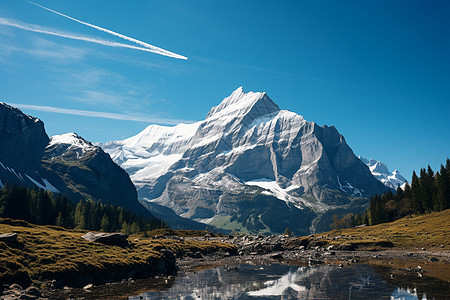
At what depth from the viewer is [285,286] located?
50188 mm

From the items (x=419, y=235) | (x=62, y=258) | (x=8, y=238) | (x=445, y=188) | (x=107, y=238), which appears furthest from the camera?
(x=445, y=188)

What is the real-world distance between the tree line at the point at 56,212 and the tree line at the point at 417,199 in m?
118

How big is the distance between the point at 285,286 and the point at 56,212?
131m

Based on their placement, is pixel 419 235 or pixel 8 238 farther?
pixel 419 235

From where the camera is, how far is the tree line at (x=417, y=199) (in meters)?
137

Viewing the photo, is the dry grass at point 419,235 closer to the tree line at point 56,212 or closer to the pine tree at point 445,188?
the pine tree at point 445,188

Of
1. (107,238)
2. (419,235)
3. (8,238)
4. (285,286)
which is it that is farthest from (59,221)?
(419,235)

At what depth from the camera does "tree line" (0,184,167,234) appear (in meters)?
135

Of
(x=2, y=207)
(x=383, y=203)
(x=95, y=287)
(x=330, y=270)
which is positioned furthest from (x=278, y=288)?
(x=383, y=203)

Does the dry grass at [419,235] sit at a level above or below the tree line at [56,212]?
below

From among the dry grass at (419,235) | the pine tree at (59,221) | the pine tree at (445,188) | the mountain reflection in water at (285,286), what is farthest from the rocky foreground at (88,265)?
the pine tree at (59,221)

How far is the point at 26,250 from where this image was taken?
167 feet

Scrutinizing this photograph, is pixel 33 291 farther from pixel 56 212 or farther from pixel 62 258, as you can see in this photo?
pixel 56 212

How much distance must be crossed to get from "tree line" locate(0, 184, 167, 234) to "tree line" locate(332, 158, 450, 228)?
118287 millimetres
